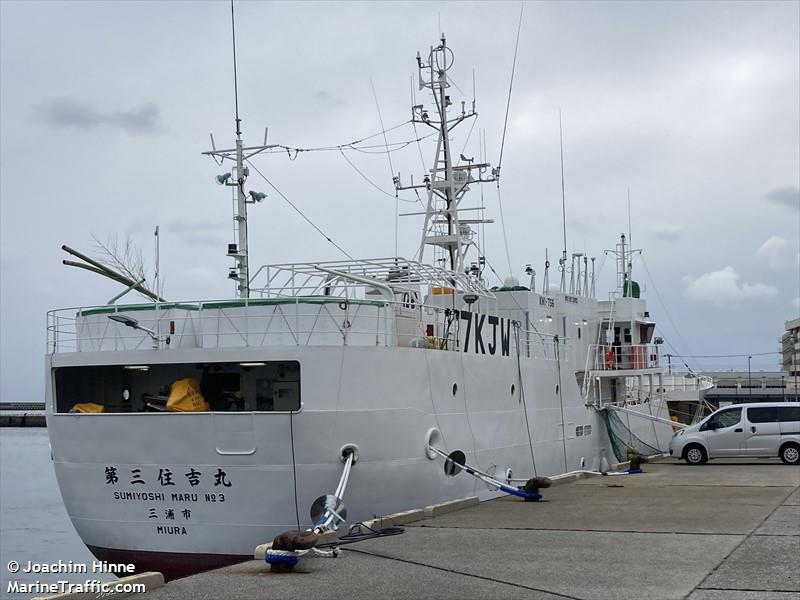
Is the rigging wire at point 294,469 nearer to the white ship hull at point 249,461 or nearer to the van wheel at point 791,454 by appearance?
the white ship hull at point 249,461

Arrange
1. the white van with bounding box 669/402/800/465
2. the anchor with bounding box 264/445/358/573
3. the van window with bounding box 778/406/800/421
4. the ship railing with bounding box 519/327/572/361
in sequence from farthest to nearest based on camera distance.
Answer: the white van with bounding box 669/402/800/465 < the van window with bounding box 778/406/800/421 < the ship railing with bounding box 519/327/572/361 < the anchor with bounding box 264/445/358/573

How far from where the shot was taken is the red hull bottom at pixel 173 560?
1419cm

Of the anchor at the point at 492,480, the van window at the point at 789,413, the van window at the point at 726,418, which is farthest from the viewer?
the van window at the point at 726,418

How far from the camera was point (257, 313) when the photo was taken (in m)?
14.9

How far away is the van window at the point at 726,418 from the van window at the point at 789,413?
0.97 meters

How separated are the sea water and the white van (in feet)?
47.2

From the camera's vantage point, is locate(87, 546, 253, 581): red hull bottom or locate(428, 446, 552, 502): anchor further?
locate(428, 446, 552, 502): anchor

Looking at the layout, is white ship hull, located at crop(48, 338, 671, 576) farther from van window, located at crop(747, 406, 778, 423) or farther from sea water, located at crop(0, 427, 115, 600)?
van window, located at crop(747, 406, 778, 423)

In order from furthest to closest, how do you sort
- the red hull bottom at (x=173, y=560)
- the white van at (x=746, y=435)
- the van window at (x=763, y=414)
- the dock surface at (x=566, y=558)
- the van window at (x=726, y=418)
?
1. the van window at (x=726, y=418)
2. the van window at (x=763, y=414)
3. the white van at (x=746, y=435)
4. the red hull bottom at (x=173, y=560)
5. the dock surface at (x=566, y=558)

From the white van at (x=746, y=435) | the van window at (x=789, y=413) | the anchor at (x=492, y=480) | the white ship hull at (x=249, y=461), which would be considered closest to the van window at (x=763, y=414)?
the white van at (x=746, y=435)

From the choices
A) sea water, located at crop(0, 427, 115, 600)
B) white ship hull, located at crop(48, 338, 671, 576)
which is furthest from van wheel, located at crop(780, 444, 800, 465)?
sea water, located at crop(0, 427, 115, 600)

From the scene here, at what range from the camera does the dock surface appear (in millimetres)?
8719

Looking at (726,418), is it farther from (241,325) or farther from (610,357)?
(241,325)

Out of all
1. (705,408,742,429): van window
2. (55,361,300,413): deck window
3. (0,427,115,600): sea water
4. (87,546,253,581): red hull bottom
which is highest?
(55,361,300,413): deck window
